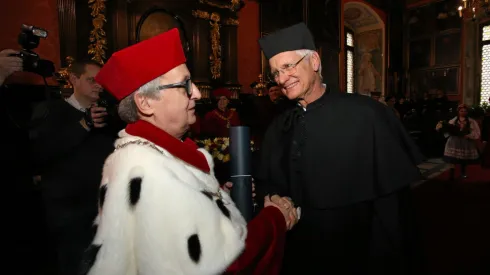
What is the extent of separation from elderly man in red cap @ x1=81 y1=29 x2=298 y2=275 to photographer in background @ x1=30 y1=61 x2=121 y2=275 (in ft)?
3.26

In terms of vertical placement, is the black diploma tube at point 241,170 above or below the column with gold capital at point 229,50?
below

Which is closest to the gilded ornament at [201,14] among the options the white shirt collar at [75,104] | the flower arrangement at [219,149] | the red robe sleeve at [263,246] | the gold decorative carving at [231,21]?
the gold decorative carving at [231,21]

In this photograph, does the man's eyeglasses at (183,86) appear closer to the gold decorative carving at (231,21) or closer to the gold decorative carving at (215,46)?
the gold decorative carving at (215,46)

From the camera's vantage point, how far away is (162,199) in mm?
1055

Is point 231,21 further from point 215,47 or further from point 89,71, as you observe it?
point 89,71

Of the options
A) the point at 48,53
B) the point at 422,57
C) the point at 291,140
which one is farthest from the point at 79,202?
the point at 422,57

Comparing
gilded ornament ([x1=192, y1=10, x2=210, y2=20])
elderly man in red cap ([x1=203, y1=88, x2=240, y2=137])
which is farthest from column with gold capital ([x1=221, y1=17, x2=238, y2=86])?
elderly man in red cap ([x1=203, y1=88, x2=240, y2=137])

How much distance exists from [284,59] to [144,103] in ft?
3.48

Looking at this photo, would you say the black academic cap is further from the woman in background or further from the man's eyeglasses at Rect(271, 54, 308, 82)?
the woman in background

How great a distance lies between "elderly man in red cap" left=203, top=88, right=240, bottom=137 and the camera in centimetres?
605

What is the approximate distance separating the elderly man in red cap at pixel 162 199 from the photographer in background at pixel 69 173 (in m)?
0.99

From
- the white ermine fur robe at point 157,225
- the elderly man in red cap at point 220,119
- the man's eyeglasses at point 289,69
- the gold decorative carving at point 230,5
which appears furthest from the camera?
the gold decorative carving at point 230,5

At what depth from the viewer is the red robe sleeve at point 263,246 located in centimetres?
122

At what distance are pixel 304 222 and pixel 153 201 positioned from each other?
49.6 inches
